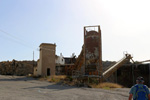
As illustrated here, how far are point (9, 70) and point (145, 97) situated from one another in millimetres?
38882

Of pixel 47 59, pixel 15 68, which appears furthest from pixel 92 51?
pixel 15 68

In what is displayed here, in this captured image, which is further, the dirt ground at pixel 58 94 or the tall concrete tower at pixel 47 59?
the tall concrete tower at pixel 47 59

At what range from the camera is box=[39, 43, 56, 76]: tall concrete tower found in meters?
31.6

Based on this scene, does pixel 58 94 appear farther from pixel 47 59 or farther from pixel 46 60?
pixel 47 59

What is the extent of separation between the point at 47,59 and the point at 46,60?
0.29m

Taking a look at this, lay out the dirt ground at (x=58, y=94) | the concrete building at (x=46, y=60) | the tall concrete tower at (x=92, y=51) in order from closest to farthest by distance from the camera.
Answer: the dirt ground at (x=58, y=94) → the tall concrete tower at (x=92, y=51) → the concrete building at (x=46, y=60)

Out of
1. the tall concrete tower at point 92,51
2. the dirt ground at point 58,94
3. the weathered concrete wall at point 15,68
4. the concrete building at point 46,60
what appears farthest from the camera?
the weathered concrete wall at point 15,68

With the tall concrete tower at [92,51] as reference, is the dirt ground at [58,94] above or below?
below

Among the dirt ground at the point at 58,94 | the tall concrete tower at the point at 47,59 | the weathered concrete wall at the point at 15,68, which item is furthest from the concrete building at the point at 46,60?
the dirt ground at the point at 58,94

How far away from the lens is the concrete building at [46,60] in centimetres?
3154

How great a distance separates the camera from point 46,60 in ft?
105

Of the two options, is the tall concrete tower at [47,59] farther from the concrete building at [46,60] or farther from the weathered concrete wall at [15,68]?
the weathered concrete wall at [15,68]

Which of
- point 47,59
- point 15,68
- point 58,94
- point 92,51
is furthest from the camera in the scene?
point 15,68

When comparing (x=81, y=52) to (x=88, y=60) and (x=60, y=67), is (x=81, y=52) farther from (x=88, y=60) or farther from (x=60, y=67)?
(x=60, y=67)
